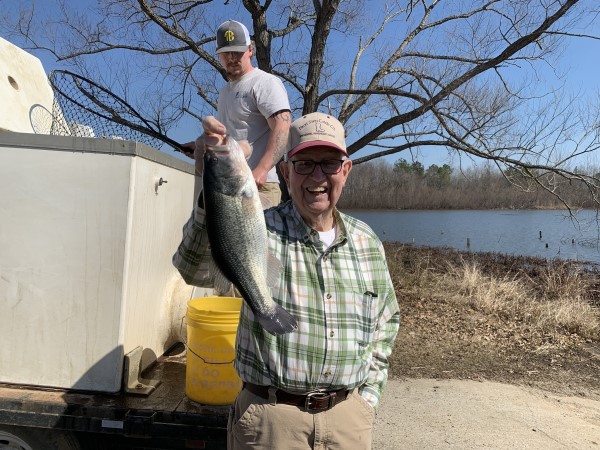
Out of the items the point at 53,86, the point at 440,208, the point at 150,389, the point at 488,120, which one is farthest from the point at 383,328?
the point at 440,208

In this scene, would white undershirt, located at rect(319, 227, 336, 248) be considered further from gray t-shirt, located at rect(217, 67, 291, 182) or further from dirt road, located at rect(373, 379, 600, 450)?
dirt road, located at rect(373, 379, 600, 450)

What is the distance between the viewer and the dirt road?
4.73 metres

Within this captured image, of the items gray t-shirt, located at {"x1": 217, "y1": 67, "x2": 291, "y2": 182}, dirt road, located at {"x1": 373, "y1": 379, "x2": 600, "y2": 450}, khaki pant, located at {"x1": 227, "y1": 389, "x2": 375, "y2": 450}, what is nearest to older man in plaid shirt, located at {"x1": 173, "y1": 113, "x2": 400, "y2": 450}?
khaki pant, located at {"x1": 227, "y1": 389, "x2": 375, "y2": 450}

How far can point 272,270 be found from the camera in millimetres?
1957

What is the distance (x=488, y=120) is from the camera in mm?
10203

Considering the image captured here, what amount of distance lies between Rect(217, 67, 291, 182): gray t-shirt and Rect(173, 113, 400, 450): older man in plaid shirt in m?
1.36

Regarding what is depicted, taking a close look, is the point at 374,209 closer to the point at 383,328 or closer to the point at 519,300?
the point at 519,300

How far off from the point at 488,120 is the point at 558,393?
5907 millimetres

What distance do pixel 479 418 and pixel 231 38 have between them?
446 cm

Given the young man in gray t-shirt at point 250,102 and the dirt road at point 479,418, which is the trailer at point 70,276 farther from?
the dirt road at point 479,418

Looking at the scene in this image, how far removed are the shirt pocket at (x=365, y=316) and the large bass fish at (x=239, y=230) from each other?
35 centimetres

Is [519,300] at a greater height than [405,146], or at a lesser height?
lesser

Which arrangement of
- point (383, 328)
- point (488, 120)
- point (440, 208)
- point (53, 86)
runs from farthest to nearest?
1. point (440, 208)
2. point (488, 120)
3. point (53, 86)
4. point (383, 328)

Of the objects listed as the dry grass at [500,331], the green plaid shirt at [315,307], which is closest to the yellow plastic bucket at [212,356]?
the green plaid shirt at [315,307]
